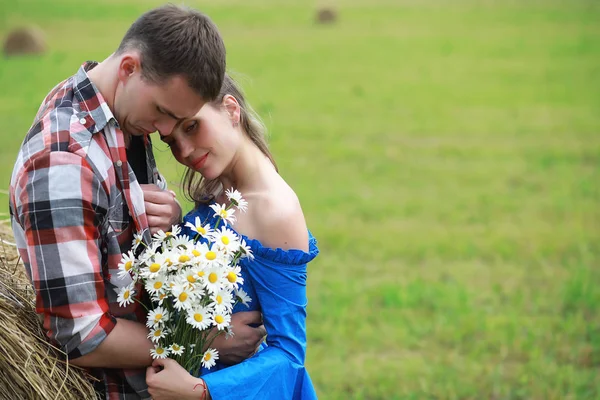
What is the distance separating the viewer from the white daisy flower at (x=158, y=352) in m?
2.66

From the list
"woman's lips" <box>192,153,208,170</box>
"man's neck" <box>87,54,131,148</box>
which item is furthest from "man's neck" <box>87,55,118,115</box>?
"woman's lips" <box>192,153,208,170</box>

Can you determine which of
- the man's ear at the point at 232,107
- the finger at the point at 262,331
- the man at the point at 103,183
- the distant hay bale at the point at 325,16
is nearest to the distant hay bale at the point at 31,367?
the man at the point at 103,183

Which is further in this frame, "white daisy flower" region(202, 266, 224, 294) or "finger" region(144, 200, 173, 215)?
"finger" region(144, 200, 173, 215)

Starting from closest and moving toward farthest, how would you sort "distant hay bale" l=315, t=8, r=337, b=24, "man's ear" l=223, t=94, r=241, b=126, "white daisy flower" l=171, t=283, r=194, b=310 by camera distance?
"white daisy flower" l=171, t=283, r=194, b=310
"man's ear" l=223, t=94, r=241, b=126
"distant hay bale" l=315, t=8, r=337, b=24

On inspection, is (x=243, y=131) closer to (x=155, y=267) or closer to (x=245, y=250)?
(x=245, y=250)

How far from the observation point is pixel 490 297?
7.22 m

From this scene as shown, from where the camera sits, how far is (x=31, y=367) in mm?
2670

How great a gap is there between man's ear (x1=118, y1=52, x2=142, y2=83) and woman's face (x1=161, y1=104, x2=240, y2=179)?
0.33m

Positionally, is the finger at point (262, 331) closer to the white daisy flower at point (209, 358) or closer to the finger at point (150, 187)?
the white daisy flower at point (209, 358)

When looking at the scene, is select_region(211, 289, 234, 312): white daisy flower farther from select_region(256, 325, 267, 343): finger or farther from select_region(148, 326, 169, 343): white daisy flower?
select_region(256, 325, 267, 343): finger

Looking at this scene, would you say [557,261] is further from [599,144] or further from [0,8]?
[0,8]

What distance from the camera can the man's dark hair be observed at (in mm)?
2582

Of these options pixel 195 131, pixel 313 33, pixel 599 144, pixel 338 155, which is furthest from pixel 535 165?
pixel 313 33

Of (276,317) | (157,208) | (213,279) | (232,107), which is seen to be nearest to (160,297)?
(213,279)
